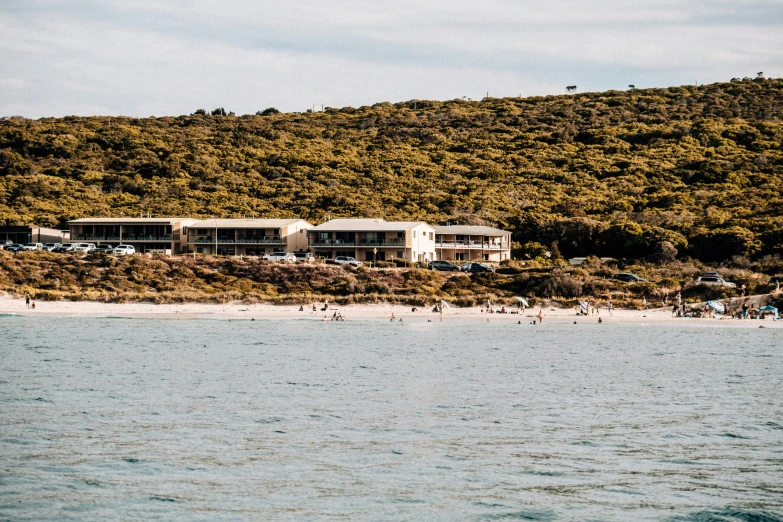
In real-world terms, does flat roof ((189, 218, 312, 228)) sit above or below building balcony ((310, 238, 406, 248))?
above

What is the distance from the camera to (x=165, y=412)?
26.3m

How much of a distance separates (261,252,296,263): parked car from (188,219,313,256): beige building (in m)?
3.69

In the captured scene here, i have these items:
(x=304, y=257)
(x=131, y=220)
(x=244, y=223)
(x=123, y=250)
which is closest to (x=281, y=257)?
(x=304, y=257)

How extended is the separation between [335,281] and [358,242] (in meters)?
11.9

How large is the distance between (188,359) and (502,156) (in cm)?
9228

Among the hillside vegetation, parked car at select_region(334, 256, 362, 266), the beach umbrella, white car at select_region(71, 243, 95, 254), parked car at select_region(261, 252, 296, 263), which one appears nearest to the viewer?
the beach umbrella

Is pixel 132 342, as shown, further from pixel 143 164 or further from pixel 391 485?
pixel 143 164

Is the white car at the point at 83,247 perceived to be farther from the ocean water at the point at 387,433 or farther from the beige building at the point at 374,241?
the ocean water at the point at 387,433

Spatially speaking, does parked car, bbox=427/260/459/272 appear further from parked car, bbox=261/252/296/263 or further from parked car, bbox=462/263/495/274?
parked car, bbox=261/252/296/263

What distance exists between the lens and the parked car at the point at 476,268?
2803 inches

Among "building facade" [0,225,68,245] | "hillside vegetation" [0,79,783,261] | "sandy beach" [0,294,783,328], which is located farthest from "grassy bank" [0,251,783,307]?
"building facade" [0,225,68,245]

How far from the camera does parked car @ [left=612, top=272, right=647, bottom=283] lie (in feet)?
221

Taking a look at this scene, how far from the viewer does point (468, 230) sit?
83.1 m

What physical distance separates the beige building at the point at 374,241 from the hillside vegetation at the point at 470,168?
1069 cm
